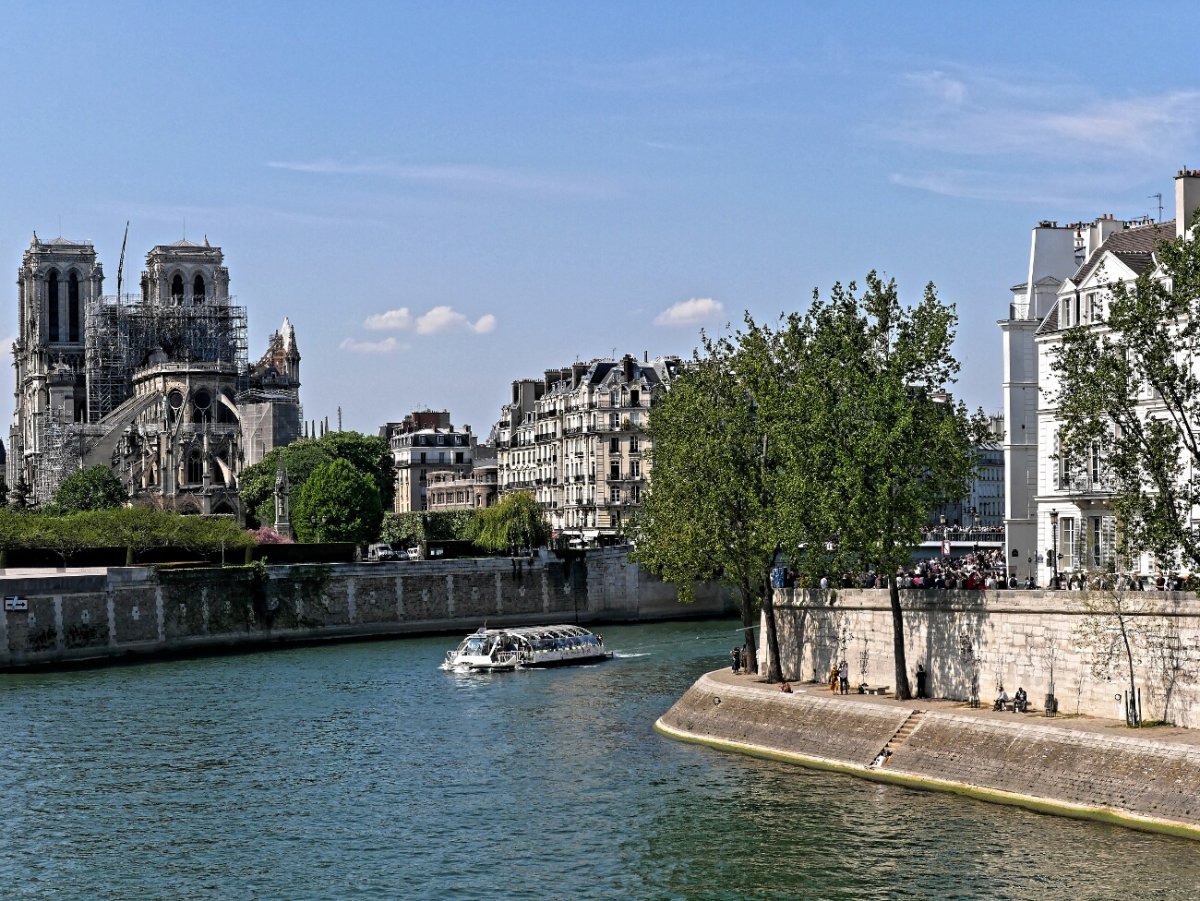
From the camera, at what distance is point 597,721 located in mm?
52156

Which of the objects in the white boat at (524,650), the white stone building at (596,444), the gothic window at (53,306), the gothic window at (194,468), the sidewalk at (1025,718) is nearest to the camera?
the sidewalk at (1025,718)

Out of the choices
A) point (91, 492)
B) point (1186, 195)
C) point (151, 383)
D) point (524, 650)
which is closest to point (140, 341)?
point (151, 383)

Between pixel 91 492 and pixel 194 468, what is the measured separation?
15.4 meters

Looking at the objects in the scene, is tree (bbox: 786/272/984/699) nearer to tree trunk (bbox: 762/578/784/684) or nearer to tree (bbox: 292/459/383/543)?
tree trunk (bbox: 762/578/784/684)

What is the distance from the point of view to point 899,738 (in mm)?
41062

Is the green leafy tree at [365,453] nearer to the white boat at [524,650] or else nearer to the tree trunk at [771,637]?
the white boat at [524,650]

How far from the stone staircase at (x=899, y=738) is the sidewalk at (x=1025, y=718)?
45cm

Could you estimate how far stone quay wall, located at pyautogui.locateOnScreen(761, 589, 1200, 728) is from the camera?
37.4 m

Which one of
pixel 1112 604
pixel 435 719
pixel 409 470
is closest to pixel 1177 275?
pixel 1112 604

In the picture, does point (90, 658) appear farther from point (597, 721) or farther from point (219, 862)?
point (219, 862)

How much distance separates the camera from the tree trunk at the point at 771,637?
50656mm

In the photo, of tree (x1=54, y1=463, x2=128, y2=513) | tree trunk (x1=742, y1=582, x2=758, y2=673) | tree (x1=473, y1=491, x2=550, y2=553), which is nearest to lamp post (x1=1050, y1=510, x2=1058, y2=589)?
tree trunk (x1=742, y1=582, x2=758, y2=673)

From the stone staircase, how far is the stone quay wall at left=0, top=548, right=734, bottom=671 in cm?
4263

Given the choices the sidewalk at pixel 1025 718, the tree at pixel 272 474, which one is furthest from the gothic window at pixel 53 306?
the sidewalk at pixel 1025 718
